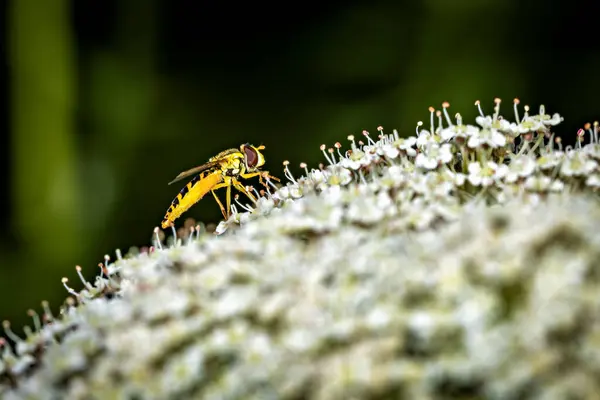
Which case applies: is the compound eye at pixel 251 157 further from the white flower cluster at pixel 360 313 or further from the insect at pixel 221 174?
the white flower cluster at pixel 360 313

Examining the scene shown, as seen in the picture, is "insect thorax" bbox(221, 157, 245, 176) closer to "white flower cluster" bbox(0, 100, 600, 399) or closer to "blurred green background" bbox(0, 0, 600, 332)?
"white flower cluster" bbox(0, 100, 600, 399)

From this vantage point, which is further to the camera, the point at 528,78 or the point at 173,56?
the point at 173,56

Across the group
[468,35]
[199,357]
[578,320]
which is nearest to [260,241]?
[199,357]

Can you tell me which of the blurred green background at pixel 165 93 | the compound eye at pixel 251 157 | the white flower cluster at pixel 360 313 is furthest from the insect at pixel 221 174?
the blurred green background at pixel 165 93

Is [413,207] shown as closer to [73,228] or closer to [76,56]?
[73,228]

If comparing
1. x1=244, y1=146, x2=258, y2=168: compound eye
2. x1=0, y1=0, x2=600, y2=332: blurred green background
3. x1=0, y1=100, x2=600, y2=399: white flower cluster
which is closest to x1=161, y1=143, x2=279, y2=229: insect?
x1=244, y1=146, x2=258, y2=168: compound eye

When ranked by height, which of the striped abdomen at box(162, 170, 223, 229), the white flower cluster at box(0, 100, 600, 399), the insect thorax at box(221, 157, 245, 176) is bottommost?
the striped abdomen at box(162, 170, 223, 229)
